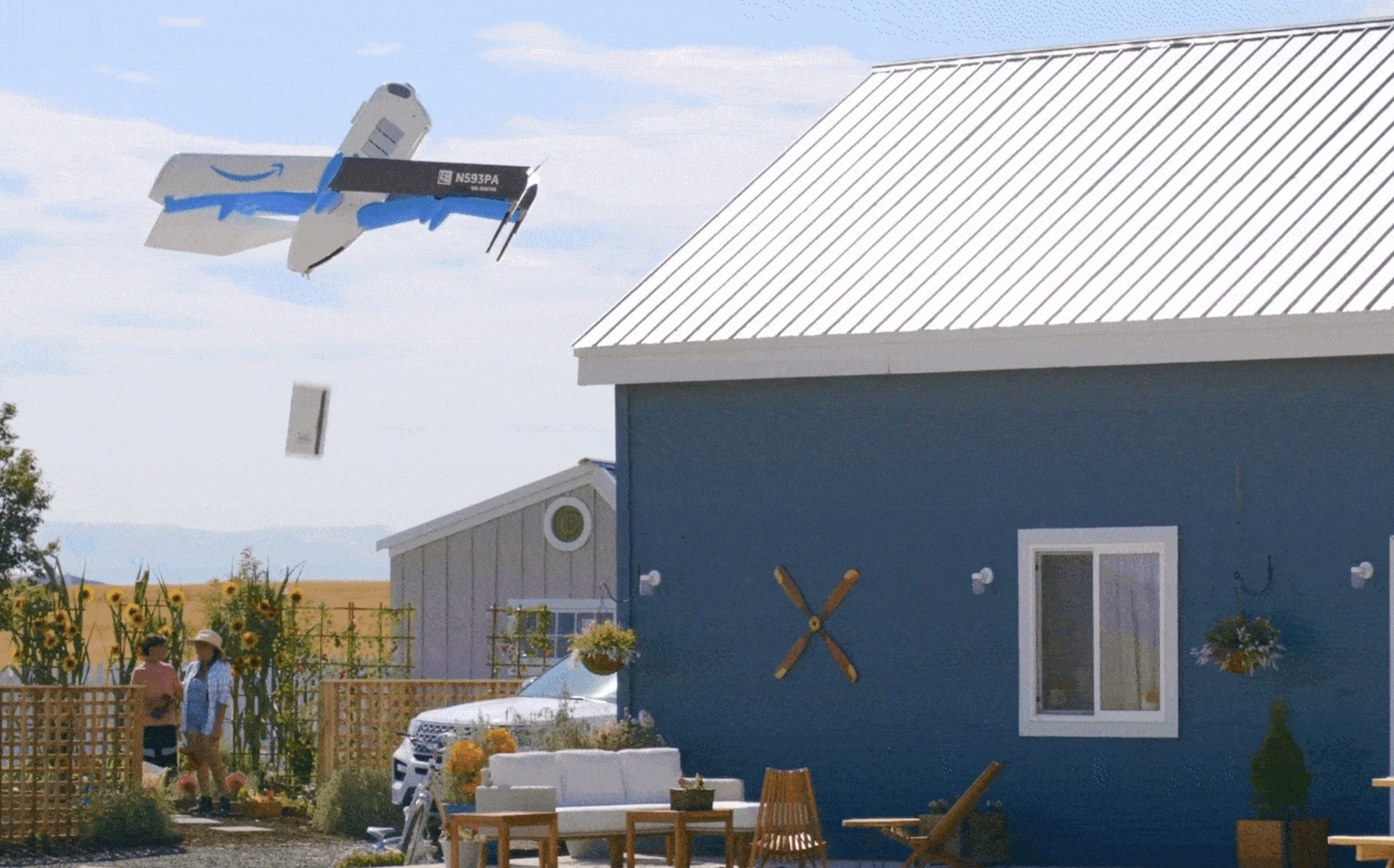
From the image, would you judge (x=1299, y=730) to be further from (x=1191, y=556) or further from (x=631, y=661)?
(x=631, y=661)

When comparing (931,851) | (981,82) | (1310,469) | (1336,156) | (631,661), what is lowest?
(931,851)

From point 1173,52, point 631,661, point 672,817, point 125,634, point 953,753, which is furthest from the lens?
point 125,634

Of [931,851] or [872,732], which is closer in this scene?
[931,851]

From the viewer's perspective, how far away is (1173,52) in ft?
57.1

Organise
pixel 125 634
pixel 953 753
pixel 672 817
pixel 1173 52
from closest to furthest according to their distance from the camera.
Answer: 1. pixel 672 817
2. pixel 953 753
3. pixel 1173 52
4. pixel 125 634

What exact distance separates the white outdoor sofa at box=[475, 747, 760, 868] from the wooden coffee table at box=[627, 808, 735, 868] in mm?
193

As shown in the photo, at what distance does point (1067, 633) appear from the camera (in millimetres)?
14188

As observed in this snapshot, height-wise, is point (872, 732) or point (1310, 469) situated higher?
point (1310, 469)

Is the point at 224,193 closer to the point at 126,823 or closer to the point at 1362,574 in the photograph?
the point at 126,823

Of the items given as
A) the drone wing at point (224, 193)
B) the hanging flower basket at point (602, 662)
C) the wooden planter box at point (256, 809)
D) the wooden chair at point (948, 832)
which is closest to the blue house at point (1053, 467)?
the hanging flower basket at point (602, 662)

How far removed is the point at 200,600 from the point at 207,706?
3.51 m

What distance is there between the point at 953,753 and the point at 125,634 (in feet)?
29.5

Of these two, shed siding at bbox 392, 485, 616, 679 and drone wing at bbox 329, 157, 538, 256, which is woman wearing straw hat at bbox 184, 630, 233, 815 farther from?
shed siding at bbox 392, 485, 616, 679

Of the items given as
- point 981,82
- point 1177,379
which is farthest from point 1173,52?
point 1177,379
